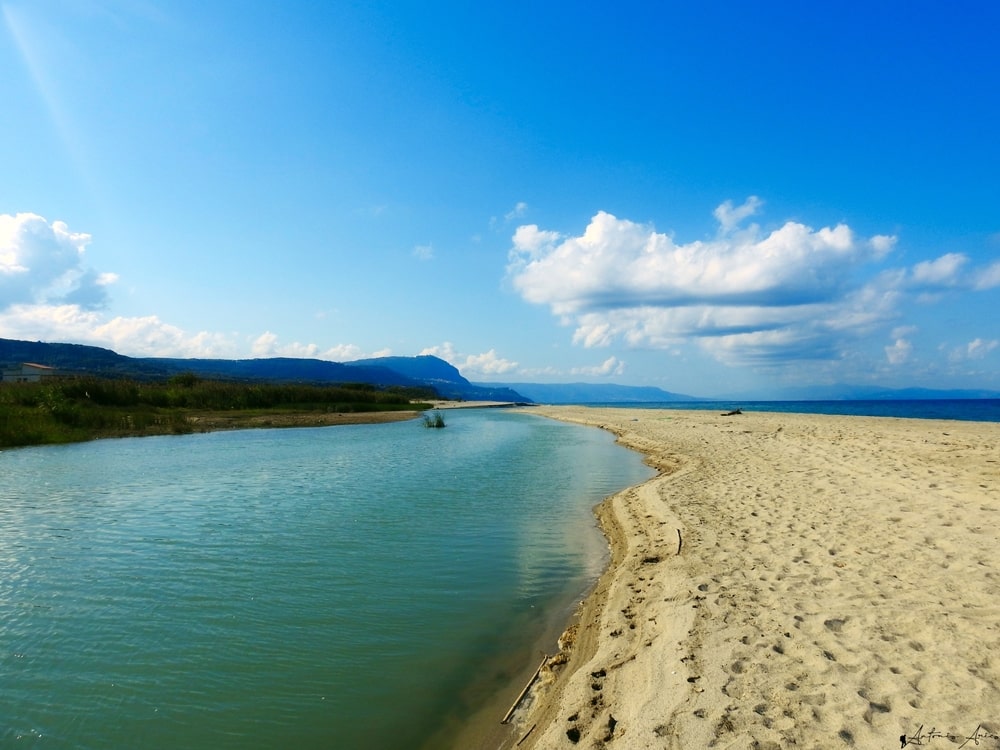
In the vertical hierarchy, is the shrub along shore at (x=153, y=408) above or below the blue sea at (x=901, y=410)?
below

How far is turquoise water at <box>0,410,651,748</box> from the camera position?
5.68 metres

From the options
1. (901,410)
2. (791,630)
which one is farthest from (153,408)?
(901,410)

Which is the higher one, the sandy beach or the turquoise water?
the sandy beach

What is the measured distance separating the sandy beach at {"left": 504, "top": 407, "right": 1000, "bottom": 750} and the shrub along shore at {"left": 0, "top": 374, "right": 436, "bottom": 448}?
A: 37288 millimetres

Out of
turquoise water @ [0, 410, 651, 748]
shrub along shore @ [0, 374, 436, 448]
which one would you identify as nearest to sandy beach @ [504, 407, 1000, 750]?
turquoise water @ [0, 410, 651, 748]

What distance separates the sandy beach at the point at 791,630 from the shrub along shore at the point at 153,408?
122ft

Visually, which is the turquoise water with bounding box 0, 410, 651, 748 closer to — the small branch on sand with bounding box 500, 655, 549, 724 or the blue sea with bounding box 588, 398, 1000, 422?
the small branch on sand with bounding box 500, 655, 549, 724

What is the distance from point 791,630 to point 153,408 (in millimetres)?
55685

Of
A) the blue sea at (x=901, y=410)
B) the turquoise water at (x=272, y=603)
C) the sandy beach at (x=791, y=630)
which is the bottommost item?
the turquoise water at (x=272, y=603)

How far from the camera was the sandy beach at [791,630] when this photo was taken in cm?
460

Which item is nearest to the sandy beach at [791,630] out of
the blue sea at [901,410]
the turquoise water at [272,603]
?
the turquoise water at [272,603]

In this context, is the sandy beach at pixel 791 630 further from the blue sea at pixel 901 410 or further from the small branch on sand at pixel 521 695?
the blue sea at pixel 901 410

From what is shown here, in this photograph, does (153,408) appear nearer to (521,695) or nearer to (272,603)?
(272,603)

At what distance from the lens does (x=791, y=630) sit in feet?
20.5
